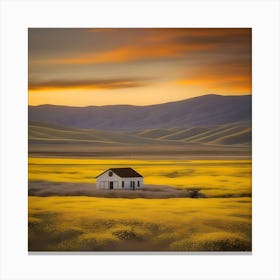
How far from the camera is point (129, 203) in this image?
751cm

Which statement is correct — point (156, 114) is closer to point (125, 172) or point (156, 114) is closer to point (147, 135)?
point (147, 135)

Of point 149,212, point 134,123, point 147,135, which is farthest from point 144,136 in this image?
point 149,212

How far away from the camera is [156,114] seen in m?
7.57

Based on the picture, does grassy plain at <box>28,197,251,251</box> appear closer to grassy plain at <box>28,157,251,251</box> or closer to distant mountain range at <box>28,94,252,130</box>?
grassy plain at <box>28,157,251,251</box>

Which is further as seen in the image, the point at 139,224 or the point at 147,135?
the point at 147,135

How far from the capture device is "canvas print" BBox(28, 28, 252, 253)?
7488 mm

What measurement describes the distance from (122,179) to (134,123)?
723mm

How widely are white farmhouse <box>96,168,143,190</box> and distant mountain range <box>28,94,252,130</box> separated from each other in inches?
20.3

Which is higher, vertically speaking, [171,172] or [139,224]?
[171,172]

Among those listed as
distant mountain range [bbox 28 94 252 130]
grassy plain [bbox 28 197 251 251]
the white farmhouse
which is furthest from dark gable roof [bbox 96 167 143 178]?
distant mountain range [bbox 28 94 252 130]
